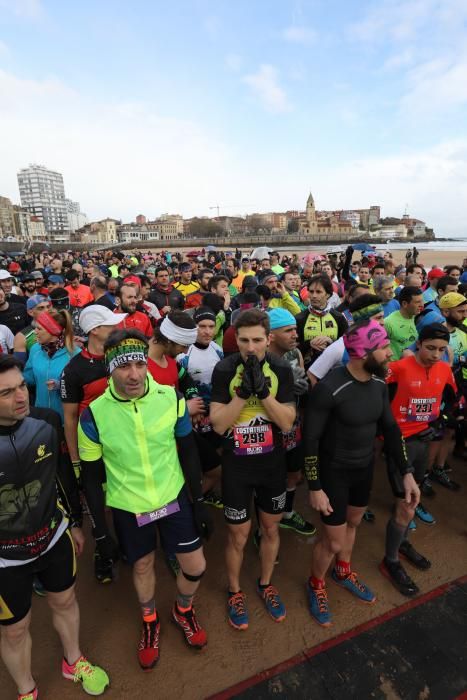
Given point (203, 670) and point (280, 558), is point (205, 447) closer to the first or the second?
point (280, 558)

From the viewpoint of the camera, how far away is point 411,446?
327 cm

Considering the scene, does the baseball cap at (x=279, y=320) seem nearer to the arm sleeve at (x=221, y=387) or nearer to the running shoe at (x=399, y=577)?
the arm sleeve at (x=221, y=387)

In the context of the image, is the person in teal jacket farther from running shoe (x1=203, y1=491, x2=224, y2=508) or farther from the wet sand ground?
running shoe (x1=203, y1=491, x2=224, y2=508)

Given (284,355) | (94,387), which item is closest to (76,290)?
(94,387)

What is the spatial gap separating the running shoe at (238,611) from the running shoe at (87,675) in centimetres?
94

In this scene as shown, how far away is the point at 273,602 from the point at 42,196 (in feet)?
662

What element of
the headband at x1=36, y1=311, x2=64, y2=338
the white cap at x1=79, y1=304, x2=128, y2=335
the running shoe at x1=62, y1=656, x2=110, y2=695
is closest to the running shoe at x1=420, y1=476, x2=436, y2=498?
the running shoe at x1=62, y1=656, x2=110, y2=695

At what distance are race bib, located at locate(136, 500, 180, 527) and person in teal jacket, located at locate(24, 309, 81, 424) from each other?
159cm

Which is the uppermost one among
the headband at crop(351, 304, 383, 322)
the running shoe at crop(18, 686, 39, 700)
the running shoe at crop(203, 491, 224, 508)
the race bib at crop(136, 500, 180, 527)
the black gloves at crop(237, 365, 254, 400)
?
the headband at crop(351, 304, 383, 322)

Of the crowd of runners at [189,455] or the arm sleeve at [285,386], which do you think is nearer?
the crowd of runners at [189,455]

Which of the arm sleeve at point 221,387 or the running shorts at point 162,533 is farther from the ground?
the arm sleeve at point 221,387

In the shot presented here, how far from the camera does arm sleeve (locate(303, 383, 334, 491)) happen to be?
2584mm

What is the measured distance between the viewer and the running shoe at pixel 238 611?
274 cm

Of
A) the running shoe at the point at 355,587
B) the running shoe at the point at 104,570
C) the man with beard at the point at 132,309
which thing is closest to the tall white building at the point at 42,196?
the man with beard at the point at 132,309
